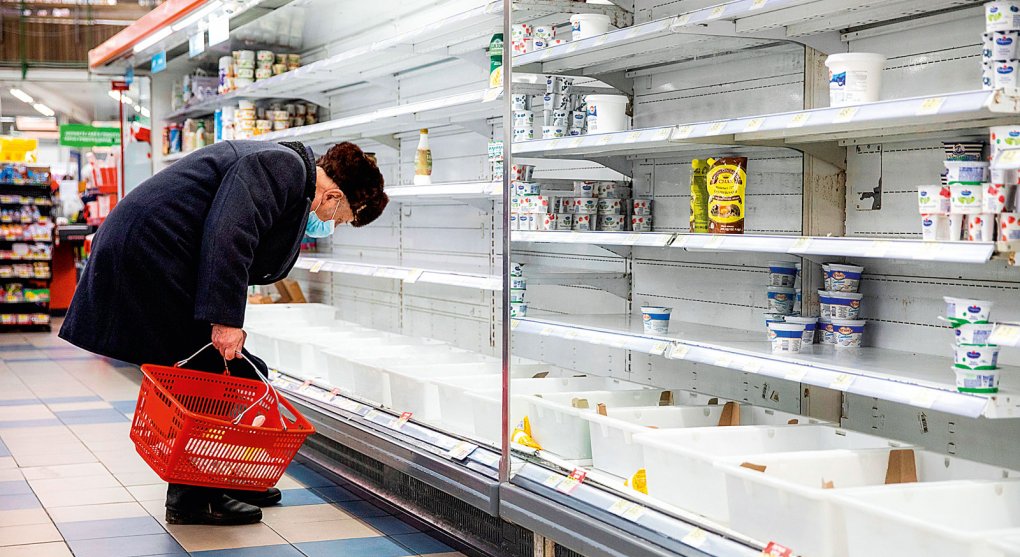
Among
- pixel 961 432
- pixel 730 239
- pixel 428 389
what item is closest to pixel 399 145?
pixel 428 389

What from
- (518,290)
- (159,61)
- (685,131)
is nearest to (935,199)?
(685,131)

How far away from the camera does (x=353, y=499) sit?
4.57 metres

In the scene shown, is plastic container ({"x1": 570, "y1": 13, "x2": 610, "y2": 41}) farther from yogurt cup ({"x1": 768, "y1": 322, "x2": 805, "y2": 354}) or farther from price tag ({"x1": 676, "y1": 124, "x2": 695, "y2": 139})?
yogurt cup ({"x1": 768, "y1": 322, "x2": 805, "y2": 354})

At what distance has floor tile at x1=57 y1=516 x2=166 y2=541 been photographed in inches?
156

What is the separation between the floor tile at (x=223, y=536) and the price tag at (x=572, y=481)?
47.5 inches

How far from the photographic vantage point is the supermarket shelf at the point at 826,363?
2238 mm

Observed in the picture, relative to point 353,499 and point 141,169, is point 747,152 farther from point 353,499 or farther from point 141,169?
point 141,169

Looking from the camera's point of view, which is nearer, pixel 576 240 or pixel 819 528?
pixel 819 528

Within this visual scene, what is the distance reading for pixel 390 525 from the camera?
4.16m

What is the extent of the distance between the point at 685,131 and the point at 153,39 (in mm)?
5685

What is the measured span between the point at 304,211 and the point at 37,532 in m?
1.55

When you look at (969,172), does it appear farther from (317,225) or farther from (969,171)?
(317,225)

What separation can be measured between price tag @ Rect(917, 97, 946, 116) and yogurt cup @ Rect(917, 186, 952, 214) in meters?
0.23

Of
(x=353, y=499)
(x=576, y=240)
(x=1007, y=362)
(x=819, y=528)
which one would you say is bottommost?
(x=353, y=499)
